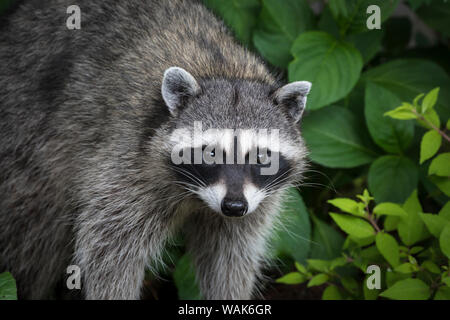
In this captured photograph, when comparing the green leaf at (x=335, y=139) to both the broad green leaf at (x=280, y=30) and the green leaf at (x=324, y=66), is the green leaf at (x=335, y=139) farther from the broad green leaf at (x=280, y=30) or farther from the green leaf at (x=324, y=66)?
the broad green leaf at (x=280, y=30)

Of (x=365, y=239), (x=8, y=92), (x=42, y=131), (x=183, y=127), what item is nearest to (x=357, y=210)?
(x=365, y=239)

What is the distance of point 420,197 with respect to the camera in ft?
16.1

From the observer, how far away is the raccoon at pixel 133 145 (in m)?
3.43

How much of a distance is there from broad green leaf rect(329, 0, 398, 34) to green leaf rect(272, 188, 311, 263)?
3.99 ft

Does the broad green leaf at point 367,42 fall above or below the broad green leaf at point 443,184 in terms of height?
above

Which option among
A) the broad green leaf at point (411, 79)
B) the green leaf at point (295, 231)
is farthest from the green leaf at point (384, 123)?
the green leaf at point (295, 231)

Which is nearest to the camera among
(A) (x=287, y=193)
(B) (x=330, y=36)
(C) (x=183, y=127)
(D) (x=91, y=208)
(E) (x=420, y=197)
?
(C) (x=183, y=127)

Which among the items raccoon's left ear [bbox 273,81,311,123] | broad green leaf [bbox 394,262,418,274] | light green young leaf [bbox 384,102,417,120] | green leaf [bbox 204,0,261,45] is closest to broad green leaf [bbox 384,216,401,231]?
broad green leaf [bbox 394,262,418,274]

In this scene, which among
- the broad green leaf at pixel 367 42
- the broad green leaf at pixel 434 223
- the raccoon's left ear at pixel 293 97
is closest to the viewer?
the raccoon's left ear at pixel 293 97

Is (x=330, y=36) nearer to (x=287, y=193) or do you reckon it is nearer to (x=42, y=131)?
(x=287, y=193)

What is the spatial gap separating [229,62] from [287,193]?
35.8 inches

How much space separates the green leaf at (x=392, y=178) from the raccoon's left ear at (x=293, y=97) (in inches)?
38.2

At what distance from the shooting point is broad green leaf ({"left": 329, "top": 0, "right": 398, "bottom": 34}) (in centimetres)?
439

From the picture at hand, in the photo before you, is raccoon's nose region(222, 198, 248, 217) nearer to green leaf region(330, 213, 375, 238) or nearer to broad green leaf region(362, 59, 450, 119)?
green leaf region(330, 213, 375, 238)
